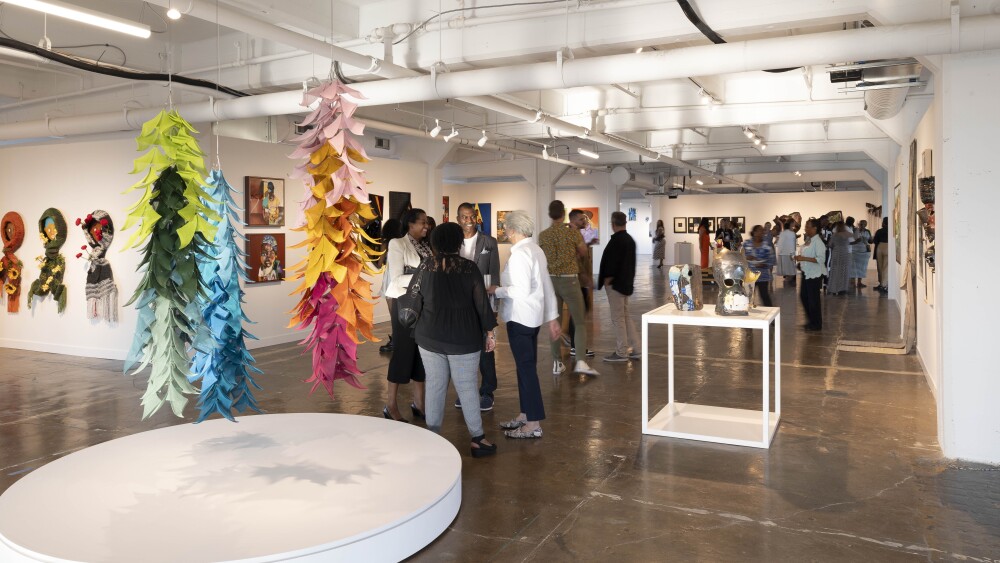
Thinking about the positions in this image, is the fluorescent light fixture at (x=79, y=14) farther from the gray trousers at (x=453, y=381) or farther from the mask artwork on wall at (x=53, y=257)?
the mask artwork on wall at (x=53, y=257)

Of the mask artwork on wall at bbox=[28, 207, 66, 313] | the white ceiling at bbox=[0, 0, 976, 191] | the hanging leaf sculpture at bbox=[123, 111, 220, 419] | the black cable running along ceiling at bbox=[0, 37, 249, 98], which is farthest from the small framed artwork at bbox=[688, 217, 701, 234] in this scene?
the hanging leaf sculpture at bbox=[123, 111, 220, 419]

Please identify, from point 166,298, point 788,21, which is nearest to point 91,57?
point 166,298

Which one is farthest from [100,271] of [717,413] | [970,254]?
[970,254]

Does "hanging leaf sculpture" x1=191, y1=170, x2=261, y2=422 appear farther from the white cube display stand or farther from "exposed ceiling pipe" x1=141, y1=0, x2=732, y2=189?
the white cube display stand

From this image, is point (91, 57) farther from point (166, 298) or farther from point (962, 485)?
point (962, 485)

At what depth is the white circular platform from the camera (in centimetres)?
304

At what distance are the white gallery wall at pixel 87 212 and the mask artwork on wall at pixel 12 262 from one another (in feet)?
0.29

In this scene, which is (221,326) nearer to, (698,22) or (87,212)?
(698,22)

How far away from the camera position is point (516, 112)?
970cm

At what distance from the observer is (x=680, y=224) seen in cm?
3000

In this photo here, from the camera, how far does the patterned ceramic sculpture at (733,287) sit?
5.29 metres

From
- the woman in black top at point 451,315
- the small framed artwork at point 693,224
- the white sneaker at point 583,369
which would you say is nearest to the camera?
the woman in black top at point 451,315

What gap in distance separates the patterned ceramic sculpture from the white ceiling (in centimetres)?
165

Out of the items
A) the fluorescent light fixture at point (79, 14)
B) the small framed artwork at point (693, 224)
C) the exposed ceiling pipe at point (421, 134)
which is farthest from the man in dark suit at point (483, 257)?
the small framed artwork at point (693, 224)
